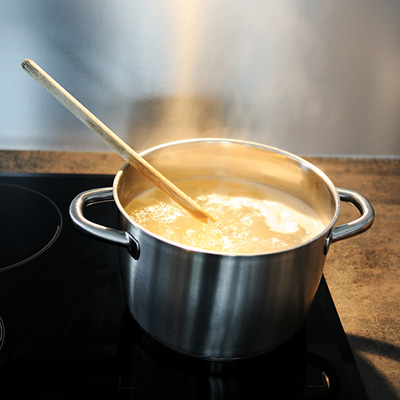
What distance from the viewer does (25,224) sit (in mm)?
784

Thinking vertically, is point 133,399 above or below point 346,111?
below

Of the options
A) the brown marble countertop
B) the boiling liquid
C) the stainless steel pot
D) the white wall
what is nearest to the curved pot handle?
the stainless steel pot

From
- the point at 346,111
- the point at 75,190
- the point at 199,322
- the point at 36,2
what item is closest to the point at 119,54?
the point at 36,2

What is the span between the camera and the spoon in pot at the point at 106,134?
566 millimetres

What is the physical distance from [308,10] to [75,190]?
0.55m

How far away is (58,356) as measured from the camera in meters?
0.57

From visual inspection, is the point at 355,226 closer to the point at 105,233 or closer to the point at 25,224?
the point at 105,233

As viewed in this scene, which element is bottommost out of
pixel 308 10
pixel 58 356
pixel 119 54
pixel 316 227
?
pixel 58 356

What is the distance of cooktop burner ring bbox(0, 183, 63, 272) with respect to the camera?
0.72 metres

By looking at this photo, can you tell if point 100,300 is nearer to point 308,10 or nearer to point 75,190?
point 75,190

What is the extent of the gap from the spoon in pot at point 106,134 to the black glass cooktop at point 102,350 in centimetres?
16

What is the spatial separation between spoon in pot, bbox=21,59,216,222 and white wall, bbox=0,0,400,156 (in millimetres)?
319

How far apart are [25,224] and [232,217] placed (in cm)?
35

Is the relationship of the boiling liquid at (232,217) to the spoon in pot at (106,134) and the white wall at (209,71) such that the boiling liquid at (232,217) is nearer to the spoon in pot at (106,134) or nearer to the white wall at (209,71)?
the spoon in pot at (106,134)
